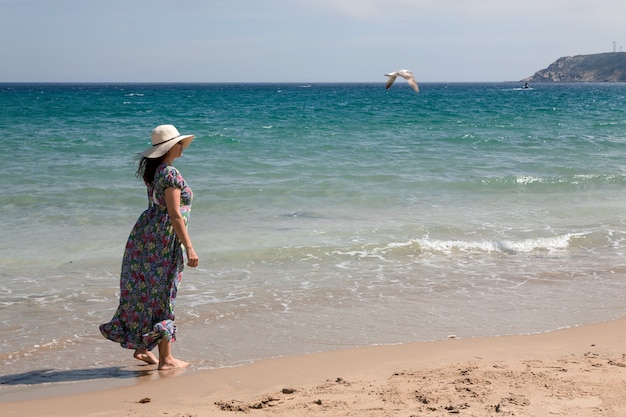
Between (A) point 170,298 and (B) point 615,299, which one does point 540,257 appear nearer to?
(B) point 615,299

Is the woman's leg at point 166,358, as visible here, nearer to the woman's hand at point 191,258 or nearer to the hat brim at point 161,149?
the woman's hand at point 191,258

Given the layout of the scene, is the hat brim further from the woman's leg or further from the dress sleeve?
the woman's leg

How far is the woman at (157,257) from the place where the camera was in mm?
4582

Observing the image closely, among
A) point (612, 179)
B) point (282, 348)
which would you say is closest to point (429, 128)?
point (612, 179)

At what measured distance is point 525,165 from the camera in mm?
17062

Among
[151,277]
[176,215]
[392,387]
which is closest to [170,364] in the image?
[151,277]

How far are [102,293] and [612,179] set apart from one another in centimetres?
1120

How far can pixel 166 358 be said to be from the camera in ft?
15.6

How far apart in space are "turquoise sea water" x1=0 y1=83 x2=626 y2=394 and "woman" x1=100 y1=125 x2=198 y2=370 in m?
0.31

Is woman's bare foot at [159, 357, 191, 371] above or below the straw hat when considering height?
below

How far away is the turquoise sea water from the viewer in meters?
5.59

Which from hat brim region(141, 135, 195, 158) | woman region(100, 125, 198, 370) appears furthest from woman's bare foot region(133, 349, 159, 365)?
hat brim region(141, 135, 195, 158)

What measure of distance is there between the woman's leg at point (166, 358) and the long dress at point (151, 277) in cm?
4

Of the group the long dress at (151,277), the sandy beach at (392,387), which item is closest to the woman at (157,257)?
the long dress at (151,277)
